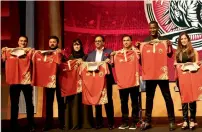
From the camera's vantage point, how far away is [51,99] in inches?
188

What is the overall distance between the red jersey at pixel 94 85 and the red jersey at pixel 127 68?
0.63 ft

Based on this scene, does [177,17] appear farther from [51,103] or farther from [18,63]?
[18,63]

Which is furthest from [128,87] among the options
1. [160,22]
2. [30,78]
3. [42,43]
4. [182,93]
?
[42,43]

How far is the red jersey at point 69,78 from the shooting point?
490cm

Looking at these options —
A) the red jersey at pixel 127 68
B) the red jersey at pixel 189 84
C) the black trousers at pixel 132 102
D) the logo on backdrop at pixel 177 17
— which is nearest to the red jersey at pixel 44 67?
the red jersey at pixel 127 68

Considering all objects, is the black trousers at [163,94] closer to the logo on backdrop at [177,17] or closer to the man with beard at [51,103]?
the man with beard at [51,103]

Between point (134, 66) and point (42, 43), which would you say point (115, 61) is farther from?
point (42, 43)

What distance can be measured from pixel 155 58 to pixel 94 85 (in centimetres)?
95

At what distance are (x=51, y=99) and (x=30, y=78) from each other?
419 mm

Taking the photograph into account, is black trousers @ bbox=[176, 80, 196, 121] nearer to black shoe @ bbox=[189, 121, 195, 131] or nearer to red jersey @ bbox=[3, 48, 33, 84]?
black shoe @ bbox=[189, 121, 195, 131]

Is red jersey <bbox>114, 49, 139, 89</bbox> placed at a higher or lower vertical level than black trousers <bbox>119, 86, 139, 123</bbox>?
higher

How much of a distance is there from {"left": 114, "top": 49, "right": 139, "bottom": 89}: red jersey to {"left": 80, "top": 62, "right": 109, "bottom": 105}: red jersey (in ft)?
0.63

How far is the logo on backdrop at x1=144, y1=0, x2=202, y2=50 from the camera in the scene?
643 centimetres

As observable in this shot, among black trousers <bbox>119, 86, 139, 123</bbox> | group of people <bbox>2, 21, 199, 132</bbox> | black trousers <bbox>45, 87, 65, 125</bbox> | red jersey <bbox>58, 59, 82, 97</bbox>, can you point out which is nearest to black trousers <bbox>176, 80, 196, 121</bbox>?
group of people <bbox>2, 21, 199, 132</bbox>
